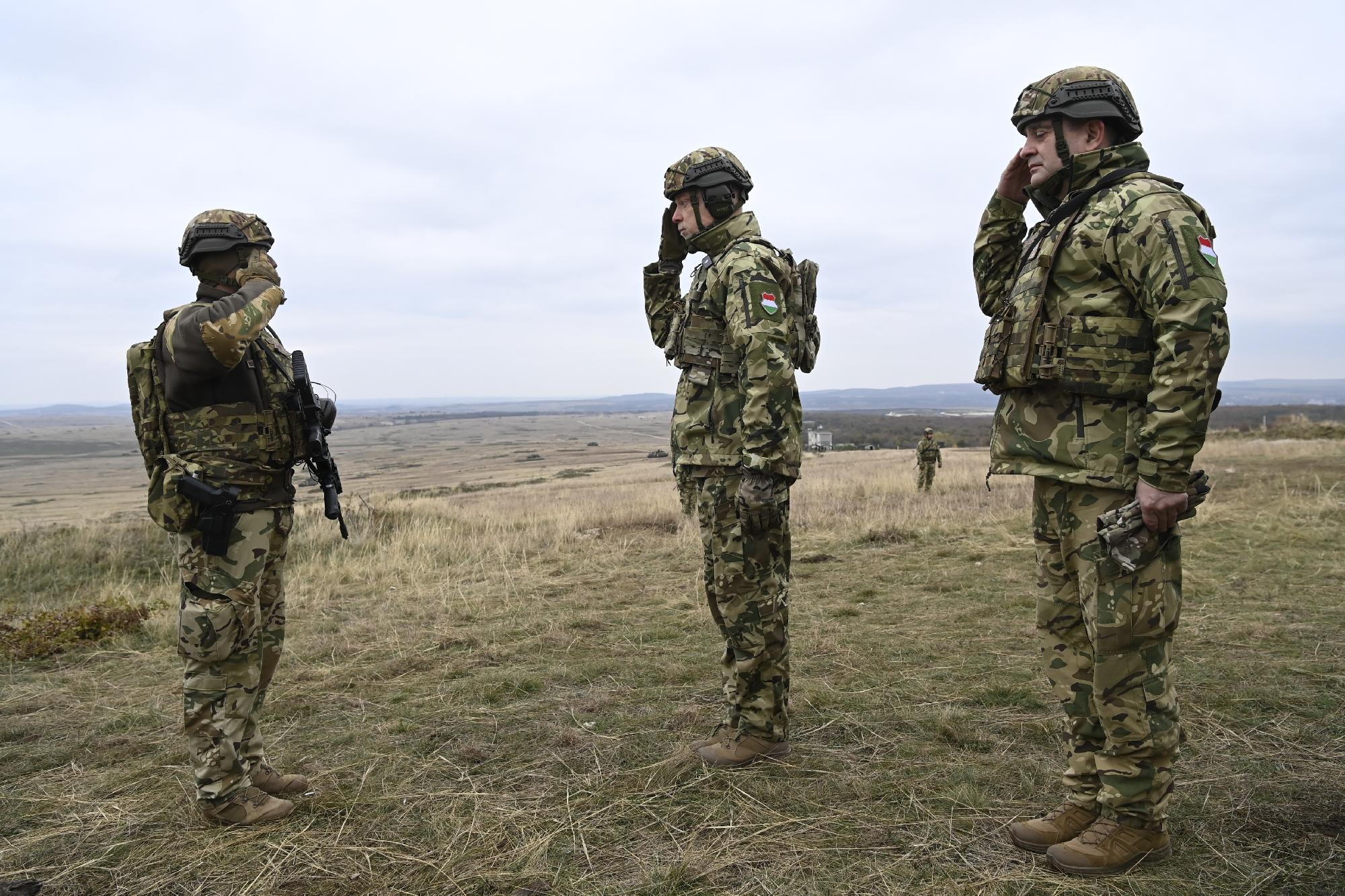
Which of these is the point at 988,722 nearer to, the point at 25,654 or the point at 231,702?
the point at 231,702

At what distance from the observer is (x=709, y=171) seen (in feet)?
12.9

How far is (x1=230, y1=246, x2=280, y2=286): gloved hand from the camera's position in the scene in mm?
3629

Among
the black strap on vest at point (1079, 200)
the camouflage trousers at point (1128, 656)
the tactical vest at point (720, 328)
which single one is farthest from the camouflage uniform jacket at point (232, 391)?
the camouflage trousers at point (1128, 656)

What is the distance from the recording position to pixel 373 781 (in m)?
3.79

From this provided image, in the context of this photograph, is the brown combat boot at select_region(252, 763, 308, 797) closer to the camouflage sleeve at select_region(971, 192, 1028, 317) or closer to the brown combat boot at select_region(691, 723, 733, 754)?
the brown combat boot at select_region(691, 723, 733, 754)

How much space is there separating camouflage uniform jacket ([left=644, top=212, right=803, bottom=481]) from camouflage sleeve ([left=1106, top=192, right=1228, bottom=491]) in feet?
4.65

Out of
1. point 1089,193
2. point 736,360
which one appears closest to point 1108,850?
point 1089,193

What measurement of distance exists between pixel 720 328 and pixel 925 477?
1327cm

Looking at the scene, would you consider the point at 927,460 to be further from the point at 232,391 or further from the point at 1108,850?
the point at 232,391

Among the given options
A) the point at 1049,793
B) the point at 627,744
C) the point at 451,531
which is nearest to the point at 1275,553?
the point at 1049,793

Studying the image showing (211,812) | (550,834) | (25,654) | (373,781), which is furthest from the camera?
(25,654)

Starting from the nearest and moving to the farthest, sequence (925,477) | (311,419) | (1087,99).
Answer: (1087,99)
(311,419)
(925,477)

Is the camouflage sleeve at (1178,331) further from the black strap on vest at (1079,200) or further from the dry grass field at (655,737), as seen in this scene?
the dry grass field at (655,737)

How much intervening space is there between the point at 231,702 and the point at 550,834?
1506 mm
